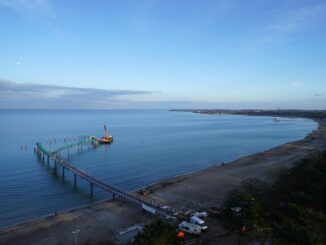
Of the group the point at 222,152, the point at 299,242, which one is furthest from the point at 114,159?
the point at 299,242

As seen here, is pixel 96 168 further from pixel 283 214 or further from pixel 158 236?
pixel 158 236

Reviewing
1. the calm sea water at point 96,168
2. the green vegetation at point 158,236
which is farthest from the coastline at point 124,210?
the green vegetation at point 158,236

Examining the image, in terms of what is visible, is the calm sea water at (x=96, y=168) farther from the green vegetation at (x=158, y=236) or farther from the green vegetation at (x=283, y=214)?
the green vegetation at (x=158, y=236)

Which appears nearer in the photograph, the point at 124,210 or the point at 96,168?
the point at 124,210

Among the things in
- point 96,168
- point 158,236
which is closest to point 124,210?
point 158,236

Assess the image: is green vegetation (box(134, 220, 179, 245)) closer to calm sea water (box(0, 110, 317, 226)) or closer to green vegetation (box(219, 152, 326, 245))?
green vegetation (box(219, 152, 326, 245))
